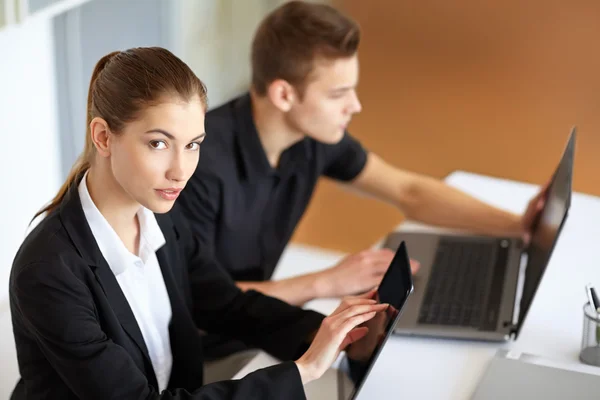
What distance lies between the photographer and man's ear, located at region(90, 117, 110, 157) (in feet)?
4.01

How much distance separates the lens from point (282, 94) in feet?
6.24

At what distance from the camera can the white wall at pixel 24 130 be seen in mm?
1908

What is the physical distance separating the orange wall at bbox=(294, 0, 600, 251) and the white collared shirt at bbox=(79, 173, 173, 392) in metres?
1.78

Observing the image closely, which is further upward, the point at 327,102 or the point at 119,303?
the point at 327,102

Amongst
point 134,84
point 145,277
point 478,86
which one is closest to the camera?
point 134,84

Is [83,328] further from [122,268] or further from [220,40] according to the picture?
[220,40]

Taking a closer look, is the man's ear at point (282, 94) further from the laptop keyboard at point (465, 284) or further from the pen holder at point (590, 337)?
the pen holder at point (590, 337)

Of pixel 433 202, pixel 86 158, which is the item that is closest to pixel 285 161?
pixel 433 202

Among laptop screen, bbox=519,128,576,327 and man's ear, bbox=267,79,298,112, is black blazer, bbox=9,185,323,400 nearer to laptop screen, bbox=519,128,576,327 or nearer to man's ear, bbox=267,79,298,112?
laptop screen, bbox=519,128,576,327

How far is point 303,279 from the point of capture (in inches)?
67.9

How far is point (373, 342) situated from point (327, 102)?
2.27ft

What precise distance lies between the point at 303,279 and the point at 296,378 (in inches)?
17.1

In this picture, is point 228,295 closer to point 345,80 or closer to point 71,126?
point 345,80

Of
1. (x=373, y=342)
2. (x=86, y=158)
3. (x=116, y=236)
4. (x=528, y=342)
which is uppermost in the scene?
(x=86, y=158)
